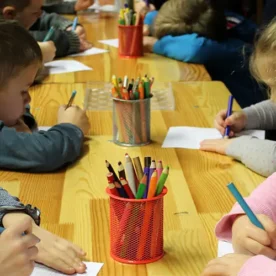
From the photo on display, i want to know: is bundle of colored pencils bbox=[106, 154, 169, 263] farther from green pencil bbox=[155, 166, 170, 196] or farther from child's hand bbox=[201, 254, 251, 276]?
child's hand bbox=[201, 254, 251, 276]

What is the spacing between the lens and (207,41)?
9.32 ft

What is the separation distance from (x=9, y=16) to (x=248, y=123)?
3.27 feet

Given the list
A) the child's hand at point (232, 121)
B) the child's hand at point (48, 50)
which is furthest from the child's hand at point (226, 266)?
the child's hand at point (48, 50)

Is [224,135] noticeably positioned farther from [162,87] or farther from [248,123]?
[162,87]

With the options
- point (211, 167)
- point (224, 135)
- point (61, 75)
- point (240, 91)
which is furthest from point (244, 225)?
point (240, 91)

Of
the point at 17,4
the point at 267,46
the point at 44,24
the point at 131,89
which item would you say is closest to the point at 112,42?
the point at 44,24

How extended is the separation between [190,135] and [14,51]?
533 millimetres

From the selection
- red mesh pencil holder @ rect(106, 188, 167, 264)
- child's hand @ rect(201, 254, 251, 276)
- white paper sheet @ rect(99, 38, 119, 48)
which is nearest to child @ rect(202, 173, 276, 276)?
child's hand @ rect(201, 254, 251, 276)

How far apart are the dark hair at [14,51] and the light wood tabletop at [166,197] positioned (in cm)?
A: 27

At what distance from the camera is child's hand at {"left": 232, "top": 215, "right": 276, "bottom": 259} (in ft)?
3.95

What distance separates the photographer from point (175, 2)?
297cm

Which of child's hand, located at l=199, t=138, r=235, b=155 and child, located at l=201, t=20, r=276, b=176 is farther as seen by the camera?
child's hand, located at l=199, t=138, r=235, b=155

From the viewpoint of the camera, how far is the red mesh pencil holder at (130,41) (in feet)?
8.98

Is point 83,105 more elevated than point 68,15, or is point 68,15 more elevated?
point 83,105
